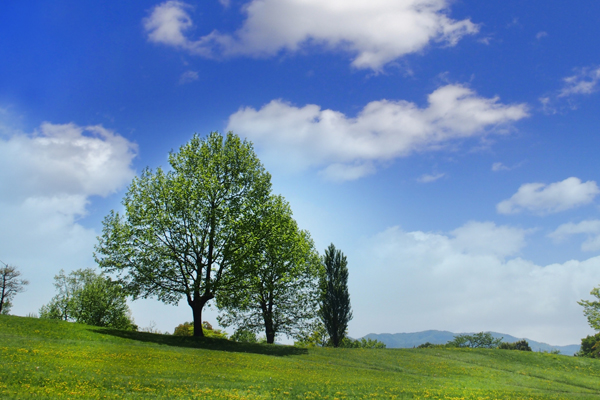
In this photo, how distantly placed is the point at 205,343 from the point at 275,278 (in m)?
13.0

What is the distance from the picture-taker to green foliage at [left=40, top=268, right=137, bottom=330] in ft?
255

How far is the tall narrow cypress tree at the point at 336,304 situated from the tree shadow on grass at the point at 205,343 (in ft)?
64.5

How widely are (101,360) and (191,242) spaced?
17620 mm

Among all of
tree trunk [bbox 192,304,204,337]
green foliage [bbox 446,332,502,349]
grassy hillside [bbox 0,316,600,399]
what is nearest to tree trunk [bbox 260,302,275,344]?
grassy hillside [bbox 0,316,600,399]

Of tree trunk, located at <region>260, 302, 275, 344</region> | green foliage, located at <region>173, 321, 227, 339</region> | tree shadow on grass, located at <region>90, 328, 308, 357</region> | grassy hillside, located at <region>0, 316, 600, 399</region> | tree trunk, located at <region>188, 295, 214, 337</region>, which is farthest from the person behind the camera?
green foliage, located at <region>173, 321, 227, 339</region>

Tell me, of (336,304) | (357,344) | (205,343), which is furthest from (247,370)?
(357,344)

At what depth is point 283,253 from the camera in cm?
4328

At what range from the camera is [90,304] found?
77.5m

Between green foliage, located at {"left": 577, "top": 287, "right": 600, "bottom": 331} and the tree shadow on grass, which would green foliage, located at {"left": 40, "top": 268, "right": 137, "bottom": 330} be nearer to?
the tree shadow on grass

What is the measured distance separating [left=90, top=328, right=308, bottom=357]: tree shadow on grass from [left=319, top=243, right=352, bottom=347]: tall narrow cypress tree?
19.7 m

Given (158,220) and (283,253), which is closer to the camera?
(158,220)

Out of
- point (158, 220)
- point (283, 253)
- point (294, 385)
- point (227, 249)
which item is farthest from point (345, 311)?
point (294, 385)

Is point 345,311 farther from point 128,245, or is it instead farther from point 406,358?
point 128,245

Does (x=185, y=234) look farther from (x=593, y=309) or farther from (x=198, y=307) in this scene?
(x=593, y=309)
